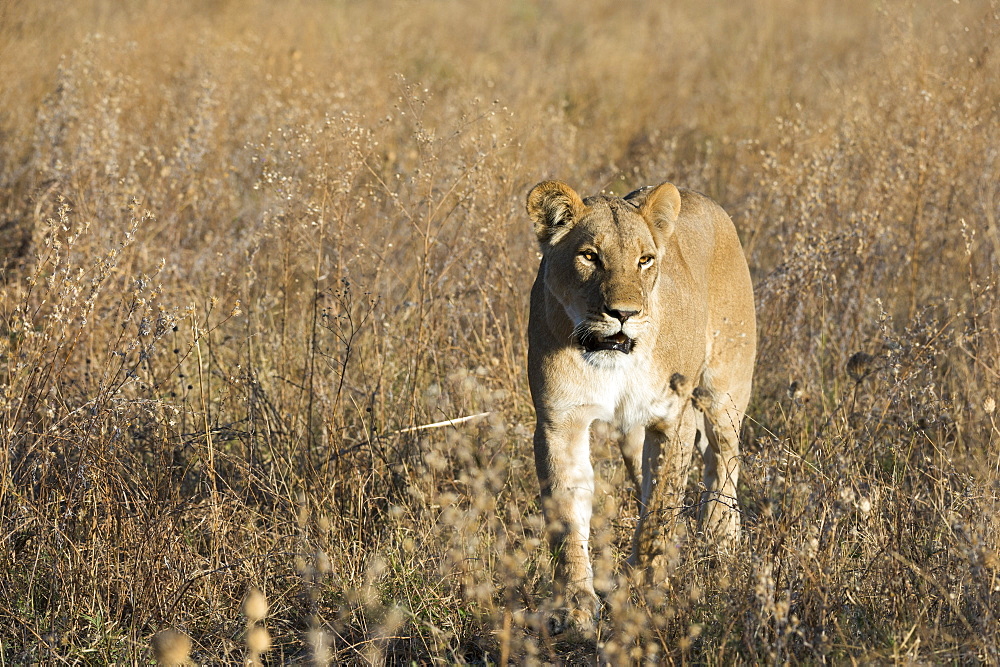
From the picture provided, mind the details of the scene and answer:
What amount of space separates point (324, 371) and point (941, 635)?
3142 millimetres

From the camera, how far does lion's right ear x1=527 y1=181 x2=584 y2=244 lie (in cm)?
387

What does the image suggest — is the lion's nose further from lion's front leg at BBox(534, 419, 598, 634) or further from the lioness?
lion's front leg at BBox(534, 419, 598, 634)

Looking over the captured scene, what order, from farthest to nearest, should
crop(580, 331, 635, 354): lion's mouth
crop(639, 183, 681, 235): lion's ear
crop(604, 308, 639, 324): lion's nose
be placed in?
A: crop(639, 183, 681, 235): lion's ear < crop(580, 331, 635, 354): lion's mouth < crop(604, 308, 639, 324): lion's nose

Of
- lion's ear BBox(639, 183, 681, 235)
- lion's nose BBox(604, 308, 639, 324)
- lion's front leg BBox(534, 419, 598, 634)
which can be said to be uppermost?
lion's ear BBox(639, 183, 681, 235)

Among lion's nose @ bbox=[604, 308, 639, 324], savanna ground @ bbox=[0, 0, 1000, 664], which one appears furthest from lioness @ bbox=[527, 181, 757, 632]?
savanna ground @ bbox=[0, 0, 1000, 664]

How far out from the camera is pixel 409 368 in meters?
4.73

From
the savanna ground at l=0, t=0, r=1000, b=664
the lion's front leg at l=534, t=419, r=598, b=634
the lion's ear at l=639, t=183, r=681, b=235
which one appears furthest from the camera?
the lion's ear at l=639, t=183, r=681, b=235

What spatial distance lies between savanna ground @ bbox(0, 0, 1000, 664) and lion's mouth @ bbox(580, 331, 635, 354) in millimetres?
450

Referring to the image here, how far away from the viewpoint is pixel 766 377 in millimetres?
5750

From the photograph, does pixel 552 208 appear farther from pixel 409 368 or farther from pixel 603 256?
pixel 409 368

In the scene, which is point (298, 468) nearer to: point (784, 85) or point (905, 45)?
point (905, 45)

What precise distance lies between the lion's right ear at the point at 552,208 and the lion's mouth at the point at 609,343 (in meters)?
0.43

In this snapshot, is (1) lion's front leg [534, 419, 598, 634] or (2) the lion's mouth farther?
(1) lion's front leg [534, 419, 598, 634]

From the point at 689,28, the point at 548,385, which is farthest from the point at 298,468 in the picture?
the point at 689,28
